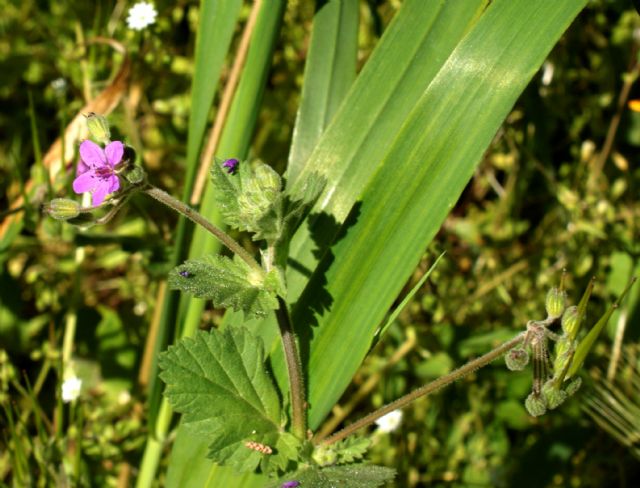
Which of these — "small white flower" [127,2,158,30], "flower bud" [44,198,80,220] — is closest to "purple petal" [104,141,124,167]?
"flower bud" [44,198,80,220]

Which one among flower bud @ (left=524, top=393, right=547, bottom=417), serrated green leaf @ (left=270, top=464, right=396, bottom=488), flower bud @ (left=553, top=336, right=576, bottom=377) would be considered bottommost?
serrated green leaf @ (left=270, top=464, right=396, bottom=488)

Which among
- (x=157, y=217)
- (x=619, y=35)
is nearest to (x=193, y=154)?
(x=157, y=217)

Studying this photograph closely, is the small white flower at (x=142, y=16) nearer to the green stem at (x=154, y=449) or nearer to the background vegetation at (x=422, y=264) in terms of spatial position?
the background vegetation at (x=422, y=264)

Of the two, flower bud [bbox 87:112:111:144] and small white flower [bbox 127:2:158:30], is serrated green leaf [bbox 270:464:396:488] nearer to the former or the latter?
flower bud [bbox 87:112:111:144]

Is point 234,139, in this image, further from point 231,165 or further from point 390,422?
point 390,422

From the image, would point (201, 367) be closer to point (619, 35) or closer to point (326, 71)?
point (326, 71)

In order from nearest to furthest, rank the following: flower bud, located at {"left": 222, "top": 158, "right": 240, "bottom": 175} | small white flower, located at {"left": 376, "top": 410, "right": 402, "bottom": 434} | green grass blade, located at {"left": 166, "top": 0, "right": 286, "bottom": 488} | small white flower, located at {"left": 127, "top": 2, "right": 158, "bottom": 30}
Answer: flower bud, located at {"left": 222, "top": 158, "right": 240, "bottom": 175}, green grass blade, located at {"left": 166, "top": 0, "right": 286, "bottom": 488}, small white flower, located at {"left": 376, "top": 410, "right": 402, "bottom": 434}, small white flower, located at {"left": 127, "top": 2, "right": 158, "bottom": 30}

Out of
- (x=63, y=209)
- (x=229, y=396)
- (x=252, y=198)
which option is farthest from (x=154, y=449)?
(x=252, y=198)

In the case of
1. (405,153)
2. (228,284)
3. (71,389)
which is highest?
(405,153)
